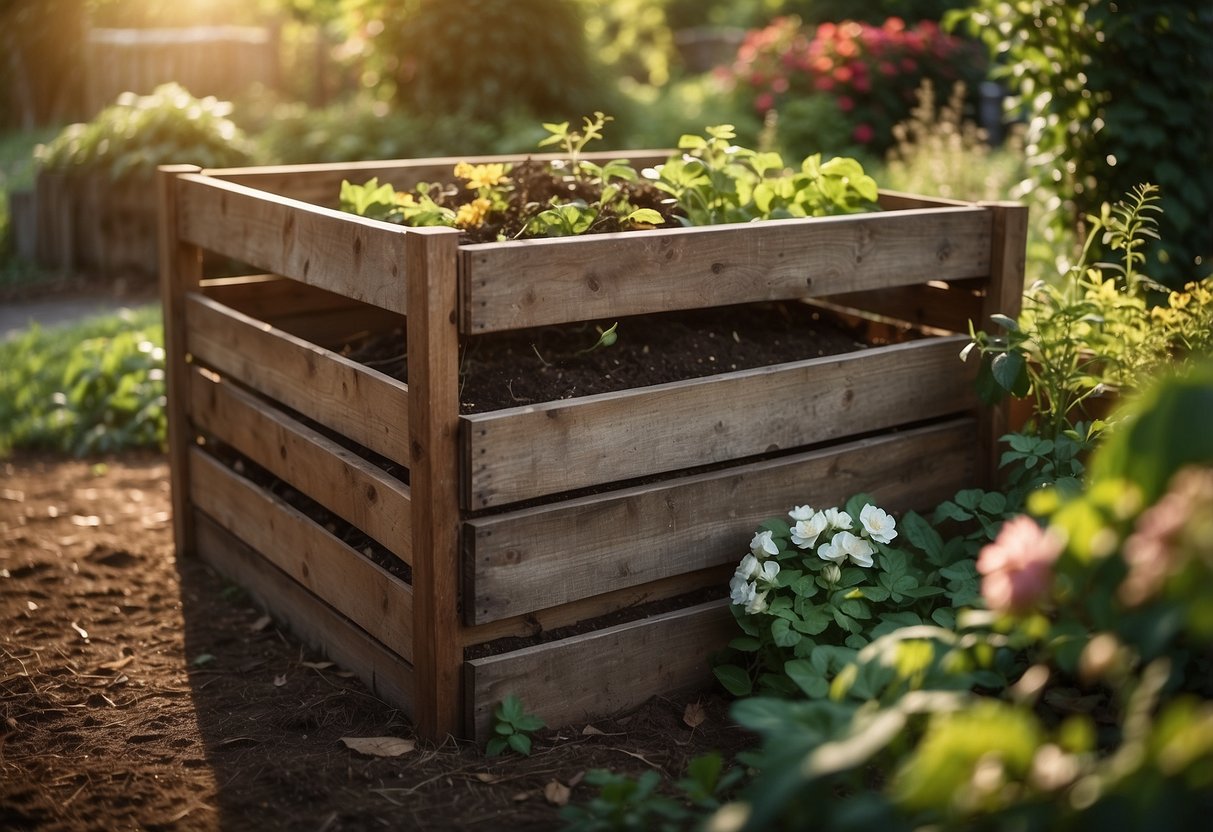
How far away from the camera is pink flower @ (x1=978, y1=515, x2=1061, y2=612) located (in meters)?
1.39

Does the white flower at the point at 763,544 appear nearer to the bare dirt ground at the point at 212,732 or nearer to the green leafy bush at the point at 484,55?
the bare dirt ground at the point at 212,732

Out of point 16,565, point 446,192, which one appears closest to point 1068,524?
point 446,192

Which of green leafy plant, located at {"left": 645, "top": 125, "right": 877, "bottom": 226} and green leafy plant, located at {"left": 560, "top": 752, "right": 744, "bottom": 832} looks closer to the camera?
green leafy plant, located at {"left": 560, "top": 752, "right": 744, "bottom": 832}

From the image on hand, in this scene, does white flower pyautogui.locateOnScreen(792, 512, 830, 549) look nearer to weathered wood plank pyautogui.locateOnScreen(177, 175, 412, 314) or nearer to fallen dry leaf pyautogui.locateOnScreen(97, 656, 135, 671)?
weathered wood plank pyautogui.locateOnScreen(177, 175, 412, 314)

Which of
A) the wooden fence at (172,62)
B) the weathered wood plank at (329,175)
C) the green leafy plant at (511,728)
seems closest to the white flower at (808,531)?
the green leafy plant at (511,728)

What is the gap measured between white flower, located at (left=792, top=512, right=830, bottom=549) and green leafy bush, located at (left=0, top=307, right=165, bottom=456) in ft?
9.85

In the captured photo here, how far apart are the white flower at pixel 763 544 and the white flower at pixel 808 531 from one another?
51mm

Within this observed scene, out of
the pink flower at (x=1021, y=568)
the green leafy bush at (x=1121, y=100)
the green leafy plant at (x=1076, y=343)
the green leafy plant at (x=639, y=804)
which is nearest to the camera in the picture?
the pink flower at (x=1021, y=568)

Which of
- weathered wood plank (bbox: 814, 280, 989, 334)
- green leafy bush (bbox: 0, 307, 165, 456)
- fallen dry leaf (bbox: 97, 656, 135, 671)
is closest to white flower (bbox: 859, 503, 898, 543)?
weathered wood plank (bbox: 814, 280, 989, 334)

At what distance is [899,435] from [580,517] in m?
0.96

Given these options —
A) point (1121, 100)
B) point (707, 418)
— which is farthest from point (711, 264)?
point (1121, 100)

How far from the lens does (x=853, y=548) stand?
2607mm

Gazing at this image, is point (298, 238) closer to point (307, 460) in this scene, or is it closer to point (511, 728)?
point (307, 460)

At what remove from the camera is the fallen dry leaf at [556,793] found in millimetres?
2250
